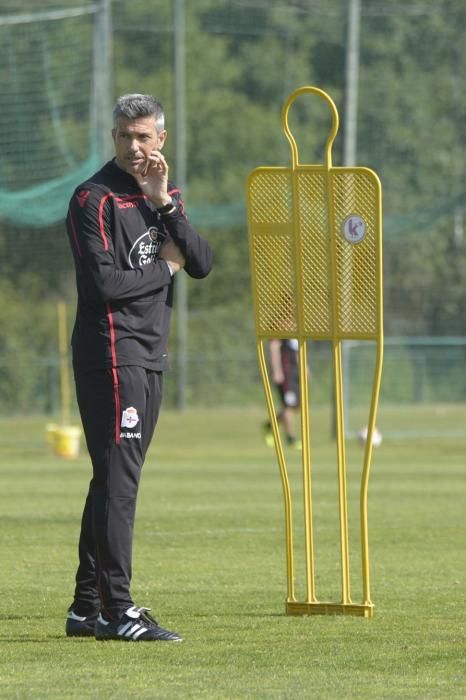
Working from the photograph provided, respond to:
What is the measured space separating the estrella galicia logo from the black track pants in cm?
46

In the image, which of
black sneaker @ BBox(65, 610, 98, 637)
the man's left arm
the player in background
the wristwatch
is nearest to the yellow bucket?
the player in background

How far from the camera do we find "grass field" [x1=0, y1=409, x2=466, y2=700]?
639 cm

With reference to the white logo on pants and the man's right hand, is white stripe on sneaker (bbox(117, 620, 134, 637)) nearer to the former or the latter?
the white logo on pants

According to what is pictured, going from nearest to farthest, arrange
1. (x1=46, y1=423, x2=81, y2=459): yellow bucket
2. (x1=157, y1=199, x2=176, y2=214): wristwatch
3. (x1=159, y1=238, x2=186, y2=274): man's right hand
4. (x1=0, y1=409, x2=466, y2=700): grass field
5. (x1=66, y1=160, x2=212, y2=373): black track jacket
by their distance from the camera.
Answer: (x1=0, y1=409, x2=466, y2=700): grass field → (x1=66, y1=160, x2=212, y2=373): black track jacket → (x1=157, y1=199, x2=176, y2=214): wristwatch → (x1=159, y1=238, x2=186, y2=274): man's right hand → (x1=46, y1=423, x2=81, y2=459): yellow bucket

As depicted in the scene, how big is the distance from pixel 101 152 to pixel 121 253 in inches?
801

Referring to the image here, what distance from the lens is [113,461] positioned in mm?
7340

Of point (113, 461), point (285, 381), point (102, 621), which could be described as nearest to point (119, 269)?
point (113, 461)

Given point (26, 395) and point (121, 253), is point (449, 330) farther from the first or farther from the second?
point (121, 253)

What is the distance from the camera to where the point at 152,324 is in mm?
7445

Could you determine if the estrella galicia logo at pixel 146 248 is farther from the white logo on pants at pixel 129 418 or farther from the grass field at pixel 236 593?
the grass field at pixel 236 593

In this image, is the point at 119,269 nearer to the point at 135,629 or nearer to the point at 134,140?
the point at 134,140

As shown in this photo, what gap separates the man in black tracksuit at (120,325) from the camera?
7281 mm

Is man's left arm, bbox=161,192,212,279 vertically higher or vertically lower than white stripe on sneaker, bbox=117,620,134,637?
higher

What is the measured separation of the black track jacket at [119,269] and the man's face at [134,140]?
84 mm
